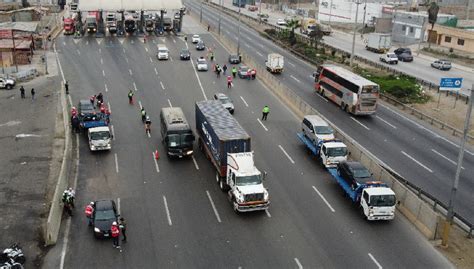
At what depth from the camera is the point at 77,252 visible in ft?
93.5

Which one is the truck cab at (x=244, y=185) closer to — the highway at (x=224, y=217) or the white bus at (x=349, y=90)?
the highway at (x=224, y=217)

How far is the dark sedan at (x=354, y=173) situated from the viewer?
34656mm

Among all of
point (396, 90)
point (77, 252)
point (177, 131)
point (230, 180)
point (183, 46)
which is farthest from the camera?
point (183, 46)

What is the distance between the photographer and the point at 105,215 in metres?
30.1

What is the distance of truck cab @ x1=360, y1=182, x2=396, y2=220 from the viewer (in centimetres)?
3200

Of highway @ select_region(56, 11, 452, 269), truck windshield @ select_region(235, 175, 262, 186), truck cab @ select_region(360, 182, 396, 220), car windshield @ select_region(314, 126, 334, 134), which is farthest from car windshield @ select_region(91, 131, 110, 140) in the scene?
truck cab @ select_region(360, 182, 396, 220)

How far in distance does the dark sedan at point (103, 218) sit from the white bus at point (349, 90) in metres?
33.7

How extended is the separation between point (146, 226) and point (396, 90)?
45222 millimetres

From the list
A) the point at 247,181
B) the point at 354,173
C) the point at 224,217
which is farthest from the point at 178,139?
the point at 354,173

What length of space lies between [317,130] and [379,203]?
12.7 metres

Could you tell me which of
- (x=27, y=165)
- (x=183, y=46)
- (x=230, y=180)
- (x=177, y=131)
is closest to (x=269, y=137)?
(x=177, y=131)

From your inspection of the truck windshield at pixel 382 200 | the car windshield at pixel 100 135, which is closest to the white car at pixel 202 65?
the car windshield at pixel 100 135

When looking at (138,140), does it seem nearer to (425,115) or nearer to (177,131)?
(177,131)

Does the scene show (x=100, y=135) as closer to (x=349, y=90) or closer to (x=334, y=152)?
(x=334, y=152)
